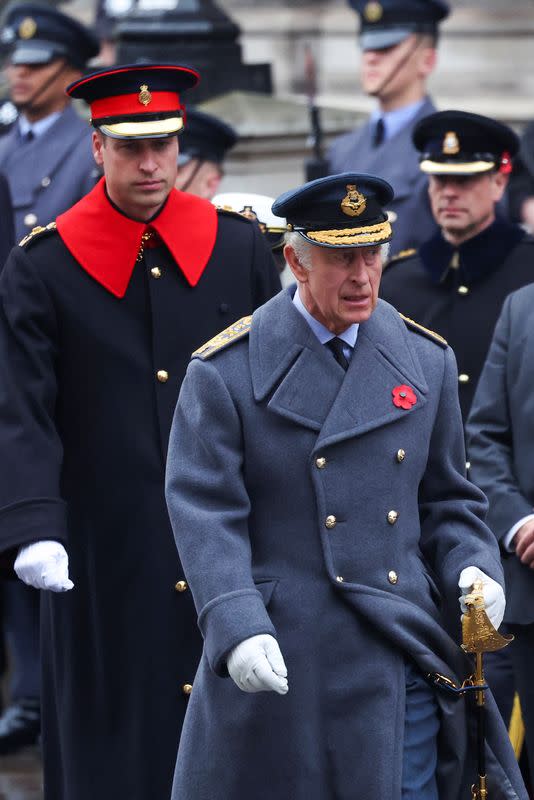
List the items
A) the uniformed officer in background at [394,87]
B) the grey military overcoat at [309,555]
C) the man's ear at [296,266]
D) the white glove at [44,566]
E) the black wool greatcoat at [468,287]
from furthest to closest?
the uniformed officer in background at [394,87] → the black wool greatcoat at [468,287] → the white glove at [44,566] → the man's ear at [296,266] → the grey military overcoat at [309,555]

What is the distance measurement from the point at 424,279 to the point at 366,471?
2523mm

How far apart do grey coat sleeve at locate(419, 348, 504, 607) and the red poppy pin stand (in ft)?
0.37

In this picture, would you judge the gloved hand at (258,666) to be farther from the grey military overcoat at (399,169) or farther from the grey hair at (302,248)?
the grey military overcoat at (399,169)

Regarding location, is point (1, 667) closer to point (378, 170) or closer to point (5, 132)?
point (378, 170)

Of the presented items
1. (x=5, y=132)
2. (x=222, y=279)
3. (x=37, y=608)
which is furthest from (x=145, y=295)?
(x=5, y=132)

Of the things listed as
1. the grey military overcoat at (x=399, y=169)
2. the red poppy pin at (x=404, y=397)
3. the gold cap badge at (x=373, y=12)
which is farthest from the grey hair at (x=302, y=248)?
the gold cap badge at (x=373, y=12)

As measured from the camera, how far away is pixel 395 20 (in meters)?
9.34

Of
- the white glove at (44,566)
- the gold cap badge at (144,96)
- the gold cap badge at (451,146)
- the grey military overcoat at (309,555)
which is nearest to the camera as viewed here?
the grey military overcoat at (309,555)

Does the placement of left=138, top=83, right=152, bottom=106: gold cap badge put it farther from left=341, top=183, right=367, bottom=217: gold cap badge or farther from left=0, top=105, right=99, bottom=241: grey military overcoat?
left=0, top=105, right=99, bottom=241: grey military overcoat

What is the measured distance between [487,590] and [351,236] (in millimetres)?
805

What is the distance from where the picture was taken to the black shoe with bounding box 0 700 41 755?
7891mm

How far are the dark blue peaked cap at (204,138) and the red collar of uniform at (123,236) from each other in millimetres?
2000

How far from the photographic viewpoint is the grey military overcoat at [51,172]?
8.98m

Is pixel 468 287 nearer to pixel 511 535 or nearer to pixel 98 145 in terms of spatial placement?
pixel 511 535
